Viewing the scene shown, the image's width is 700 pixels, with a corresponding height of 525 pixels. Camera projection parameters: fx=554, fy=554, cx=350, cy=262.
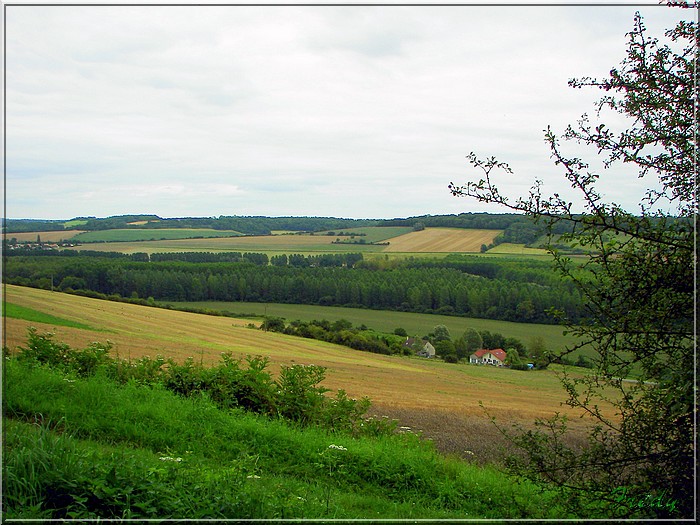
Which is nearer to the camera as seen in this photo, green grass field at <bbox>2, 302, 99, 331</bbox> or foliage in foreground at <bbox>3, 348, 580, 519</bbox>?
foliage in foreground at <bbox>3, 348, 580, 519</bbox>

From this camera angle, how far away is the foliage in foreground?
3066 mm

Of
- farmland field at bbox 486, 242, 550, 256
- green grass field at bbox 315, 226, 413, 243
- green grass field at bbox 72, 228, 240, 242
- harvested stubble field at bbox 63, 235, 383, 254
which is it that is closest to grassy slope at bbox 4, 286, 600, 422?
harvested stubble field at bbox 63, 235, 383, 254

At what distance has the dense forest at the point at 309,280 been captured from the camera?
5.97 m

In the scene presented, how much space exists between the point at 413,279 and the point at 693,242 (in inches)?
138

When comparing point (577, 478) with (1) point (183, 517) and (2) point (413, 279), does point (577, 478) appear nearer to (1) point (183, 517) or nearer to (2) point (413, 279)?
(1) point (183, 517)

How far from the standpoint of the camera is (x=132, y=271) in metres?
6.57

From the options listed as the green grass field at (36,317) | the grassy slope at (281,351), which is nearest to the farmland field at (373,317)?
the grassy slope at (281,351)

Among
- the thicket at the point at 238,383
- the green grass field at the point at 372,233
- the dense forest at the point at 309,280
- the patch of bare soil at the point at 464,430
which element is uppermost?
the green grass field at the point at 372,233

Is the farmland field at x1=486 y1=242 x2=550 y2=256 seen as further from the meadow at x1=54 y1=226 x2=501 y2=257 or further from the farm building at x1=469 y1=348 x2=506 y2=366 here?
the farm building at x1=469 y1=348 x2=506 y2=366

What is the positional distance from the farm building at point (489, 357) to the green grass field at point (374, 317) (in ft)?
0.75

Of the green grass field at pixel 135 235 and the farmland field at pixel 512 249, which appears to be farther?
the green grass field at pixel 135 235

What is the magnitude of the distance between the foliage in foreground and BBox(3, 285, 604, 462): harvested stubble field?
1.00m

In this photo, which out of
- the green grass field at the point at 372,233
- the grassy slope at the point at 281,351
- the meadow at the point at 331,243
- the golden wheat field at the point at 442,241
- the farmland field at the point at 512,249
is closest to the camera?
the farmland field at the point at 512,249

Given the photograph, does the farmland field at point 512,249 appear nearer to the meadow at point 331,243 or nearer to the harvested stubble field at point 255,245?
the meadow at point 331,243
